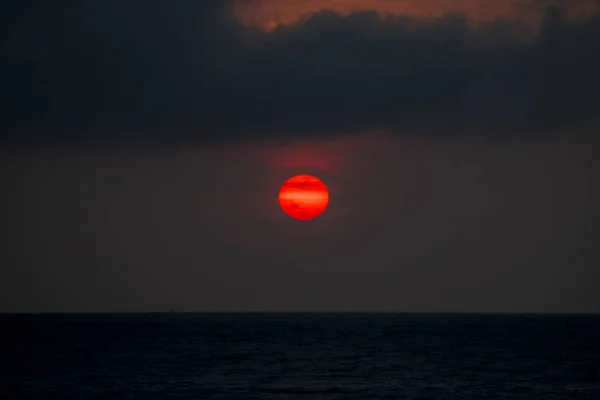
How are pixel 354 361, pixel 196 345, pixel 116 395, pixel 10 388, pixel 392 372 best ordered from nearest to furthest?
pixel 116 395 → pixel 10 388 → pixel 392 372 → pixel 354 361 → pixel 196 345

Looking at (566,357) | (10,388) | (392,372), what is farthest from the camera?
(566,357)

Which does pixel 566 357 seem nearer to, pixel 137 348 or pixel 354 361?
pixel 354 361

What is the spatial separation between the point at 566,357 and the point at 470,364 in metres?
16.7

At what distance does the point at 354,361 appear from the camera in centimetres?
9706

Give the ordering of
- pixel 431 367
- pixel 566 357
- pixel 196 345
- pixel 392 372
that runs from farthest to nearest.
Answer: pixel 196 345, pixel 566 357, pixel 431 367, pixel 392 372

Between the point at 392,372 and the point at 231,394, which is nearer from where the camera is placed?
the point at 231,394

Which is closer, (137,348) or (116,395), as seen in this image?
(116,395)

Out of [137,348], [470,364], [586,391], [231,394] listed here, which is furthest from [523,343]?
[231,394]

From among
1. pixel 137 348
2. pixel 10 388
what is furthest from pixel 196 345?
pixel 10 388

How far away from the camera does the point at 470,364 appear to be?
93.6m

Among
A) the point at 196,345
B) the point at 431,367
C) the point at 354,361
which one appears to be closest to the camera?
the point at 431,367

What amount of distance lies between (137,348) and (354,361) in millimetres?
38374

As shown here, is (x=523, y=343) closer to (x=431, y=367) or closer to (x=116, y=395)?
(x=431, y=367)

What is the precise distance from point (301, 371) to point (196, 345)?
50.9m
